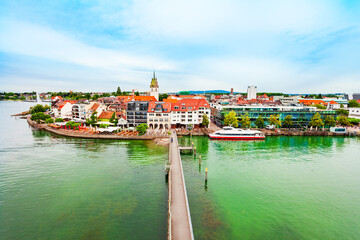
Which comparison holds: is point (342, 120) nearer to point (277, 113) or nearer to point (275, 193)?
point (277, 113)

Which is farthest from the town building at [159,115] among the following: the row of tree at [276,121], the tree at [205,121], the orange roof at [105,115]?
the row of tree at [276,121]

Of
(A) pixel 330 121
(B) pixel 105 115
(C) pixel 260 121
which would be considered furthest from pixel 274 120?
(B) pixel 105 115

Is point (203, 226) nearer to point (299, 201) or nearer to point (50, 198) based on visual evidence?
point (299, 201)

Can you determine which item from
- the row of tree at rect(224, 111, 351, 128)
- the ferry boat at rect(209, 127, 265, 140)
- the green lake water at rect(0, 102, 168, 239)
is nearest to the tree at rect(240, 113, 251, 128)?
the row of tree at rect(224, 111, 351, 128)

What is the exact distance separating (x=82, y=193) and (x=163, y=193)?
35.4 feet

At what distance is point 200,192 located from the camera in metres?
26.0

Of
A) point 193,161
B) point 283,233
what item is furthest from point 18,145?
point 283,233

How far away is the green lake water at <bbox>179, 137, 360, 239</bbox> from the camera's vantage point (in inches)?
760

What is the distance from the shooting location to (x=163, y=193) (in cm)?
2544

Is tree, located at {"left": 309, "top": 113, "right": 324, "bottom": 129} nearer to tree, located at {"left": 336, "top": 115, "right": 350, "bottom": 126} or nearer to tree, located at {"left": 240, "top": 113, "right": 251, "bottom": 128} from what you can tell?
tree, located at {"left": 336, "top": 115, "right": 350, "bottom": 126}

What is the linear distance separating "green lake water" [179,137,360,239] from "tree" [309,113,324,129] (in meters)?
22.0

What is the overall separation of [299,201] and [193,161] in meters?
19.1

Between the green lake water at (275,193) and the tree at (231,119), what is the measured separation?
19.1m

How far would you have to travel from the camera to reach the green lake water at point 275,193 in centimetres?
1931
